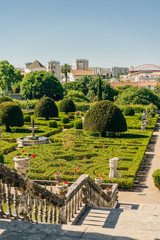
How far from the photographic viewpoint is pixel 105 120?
22906 mm

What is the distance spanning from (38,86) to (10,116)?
3197cm

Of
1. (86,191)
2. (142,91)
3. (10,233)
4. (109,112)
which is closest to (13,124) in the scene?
(109,112)

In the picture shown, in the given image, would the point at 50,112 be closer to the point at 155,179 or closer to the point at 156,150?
the point at 156,150

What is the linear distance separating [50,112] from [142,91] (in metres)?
21.6

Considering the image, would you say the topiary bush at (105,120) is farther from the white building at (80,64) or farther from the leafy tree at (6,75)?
the white building at (80,64)

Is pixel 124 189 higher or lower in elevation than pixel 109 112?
lower

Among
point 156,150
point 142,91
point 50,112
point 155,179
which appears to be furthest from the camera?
point 142,91

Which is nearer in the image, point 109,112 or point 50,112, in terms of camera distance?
point 109,112

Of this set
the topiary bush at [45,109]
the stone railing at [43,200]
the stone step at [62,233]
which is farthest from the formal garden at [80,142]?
the stone step at [62,233]

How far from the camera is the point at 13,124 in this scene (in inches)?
1016

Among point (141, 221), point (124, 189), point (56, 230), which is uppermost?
point (56, 230)

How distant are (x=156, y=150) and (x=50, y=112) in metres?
16.5

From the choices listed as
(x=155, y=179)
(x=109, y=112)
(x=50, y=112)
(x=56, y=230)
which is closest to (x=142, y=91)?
(x=50, y=112)

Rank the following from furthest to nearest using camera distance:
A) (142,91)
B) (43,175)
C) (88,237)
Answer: (142,91), (43,175), (88,237)
